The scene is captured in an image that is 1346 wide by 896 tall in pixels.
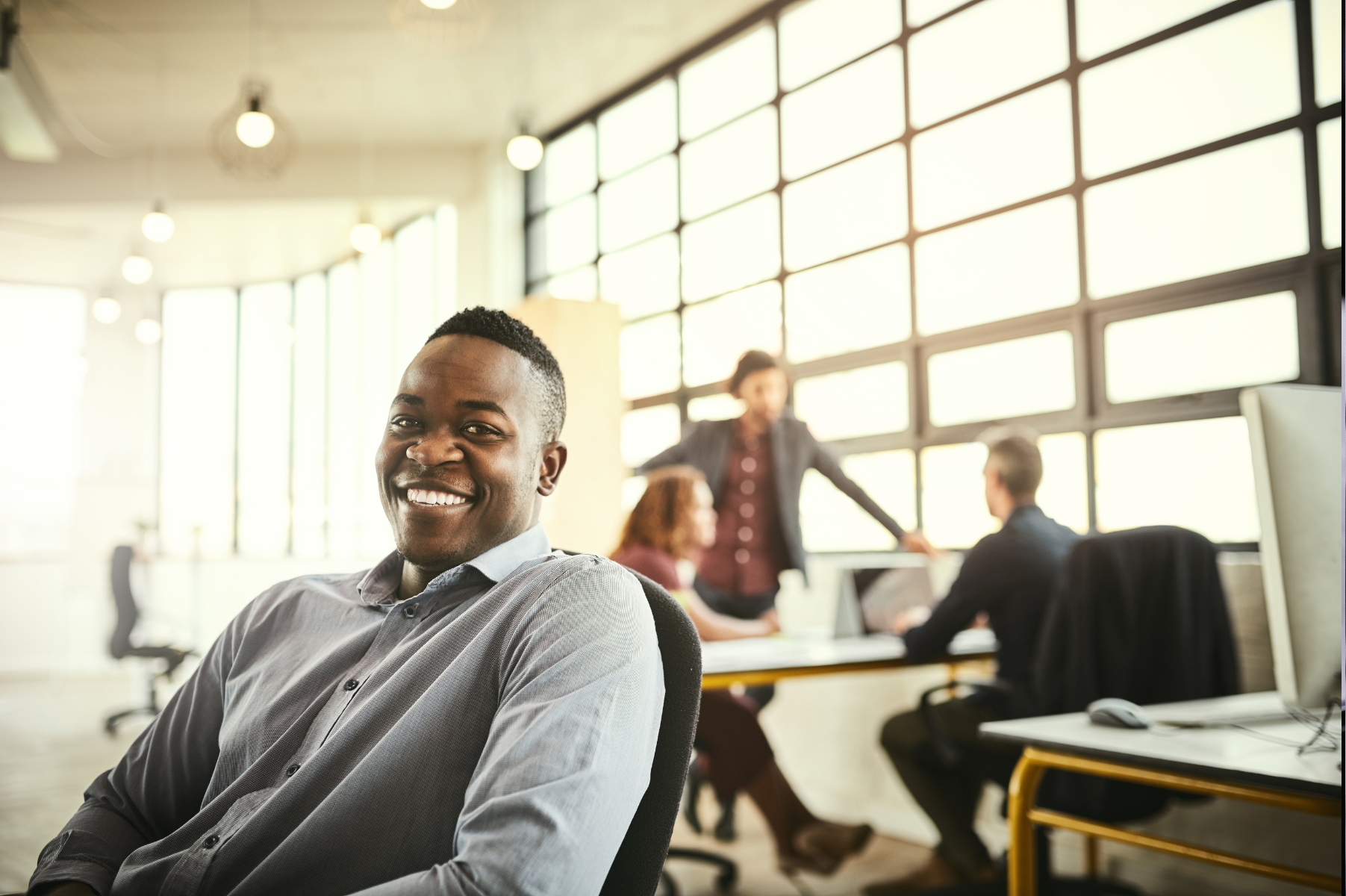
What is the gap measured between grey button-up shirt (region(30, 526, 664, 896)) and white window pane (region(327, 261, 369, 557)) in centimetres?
72

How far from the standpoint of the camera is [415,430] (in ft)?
3.32

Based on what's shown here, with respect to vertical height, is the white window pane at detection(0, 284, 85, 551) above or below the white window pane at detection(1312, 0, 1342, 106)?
below

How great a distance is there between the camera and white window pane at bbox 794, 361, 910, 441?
153 inches

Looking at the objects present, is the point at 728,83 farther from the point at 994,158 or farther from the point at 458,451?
the point at 458,451

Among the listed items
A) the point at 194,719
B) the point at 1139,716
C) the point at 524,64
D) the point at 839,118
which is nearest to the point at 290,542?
the point at 194,719

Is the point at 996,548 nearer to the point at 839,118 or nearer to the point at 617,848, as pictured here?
the point at 617,848

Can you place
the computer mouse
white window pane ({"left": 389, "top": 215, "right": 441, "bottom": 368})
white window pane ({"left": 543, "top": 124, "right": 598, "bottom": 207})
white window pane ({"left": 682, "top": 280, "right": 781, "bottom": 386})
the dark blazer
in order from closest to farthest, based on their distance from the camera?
the computer mouse, white window pane ({"left": 389, "top": 215, "right": 441, "bottom": 368}), the dark blazer, white window pane ({"left": 682, "top": 280, "right": 781, "bottom": 386}), white window pane ({"left": 543, "top": 124, "right": 598, "bottom": 207})

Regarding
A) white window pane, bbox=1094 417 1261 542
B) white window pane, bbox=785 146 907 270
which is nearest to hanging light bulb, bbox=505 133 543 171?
white window pane, bbox=785 146 907 270

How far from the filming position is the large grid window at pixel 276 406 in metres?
2.03

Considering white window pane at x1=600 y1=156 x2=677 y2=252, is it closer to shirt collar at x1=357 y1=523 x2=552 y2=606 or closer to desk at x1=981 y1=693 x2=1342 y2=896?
desk at x1=981 y1=693 x2=1342 y2=896

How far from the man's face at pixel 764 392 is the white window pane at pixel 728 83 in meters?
1.78

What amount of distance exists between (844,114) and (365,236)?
2.11m

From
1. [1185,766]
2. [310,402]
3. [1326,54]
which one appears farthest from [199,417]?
[1326,54]

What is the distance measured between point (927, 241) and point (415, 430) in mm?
3144
